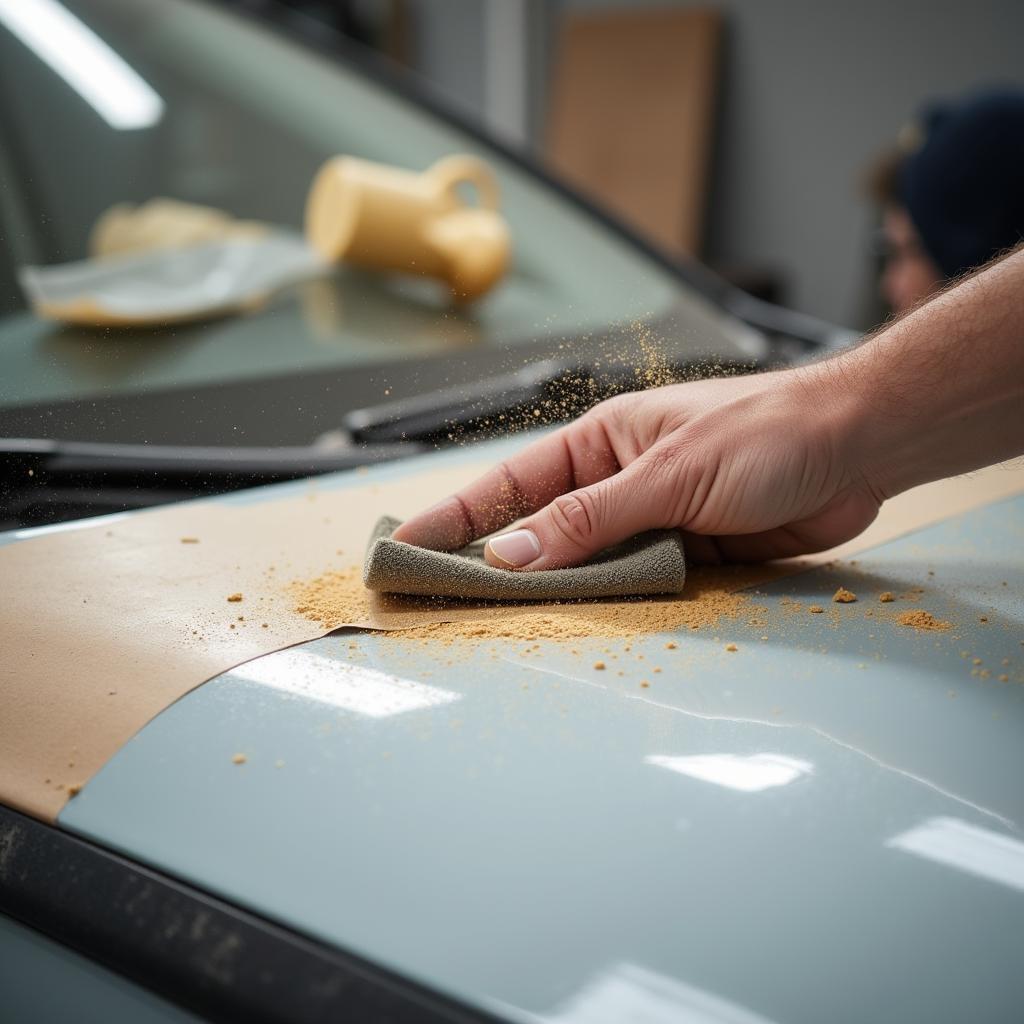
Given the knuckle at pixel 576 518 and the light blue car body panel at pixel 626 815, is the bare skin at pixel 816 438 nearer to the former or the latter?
the knuckle at pixel 576 518

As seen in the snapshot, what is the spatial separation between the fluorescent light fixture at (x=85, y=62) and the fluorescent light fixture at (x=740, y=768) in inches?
39.0

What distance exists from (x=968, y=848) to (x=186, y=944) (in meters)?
0.33

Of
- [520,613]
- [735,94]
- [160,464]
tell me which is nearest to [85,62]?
[160,464]

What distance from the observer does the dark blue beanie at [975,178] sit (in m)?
1.84

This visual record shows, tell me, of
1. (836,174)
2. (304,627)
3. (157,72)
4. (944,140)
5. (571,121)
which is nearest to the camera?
(304,627)

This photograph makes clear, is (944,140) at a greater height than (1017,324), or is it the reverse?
(944,140)

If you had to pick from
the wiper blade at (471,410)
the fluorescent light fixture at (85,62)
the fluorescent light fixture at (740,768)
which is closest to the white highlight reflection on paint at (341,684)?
the fluorescent light fixture at (740,768)

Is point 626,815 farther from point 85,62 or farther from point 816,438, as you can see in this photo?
point 85,62

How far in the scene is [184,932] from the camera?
46 cm

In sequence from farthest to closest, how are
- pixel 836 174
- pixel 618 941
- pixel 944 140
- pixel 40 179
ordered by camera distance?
pixel 836 174, pixel 944 140, pixel 40 179, pixel 618 941

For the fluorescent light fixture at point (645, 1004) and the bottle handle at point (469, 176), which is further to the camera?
the bottle handle at point (469, 176)

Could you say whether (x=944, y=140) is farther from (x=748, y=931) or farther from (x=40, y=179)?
(x=748, y=931)

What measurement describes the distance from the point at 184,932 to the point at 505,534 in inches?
13.3

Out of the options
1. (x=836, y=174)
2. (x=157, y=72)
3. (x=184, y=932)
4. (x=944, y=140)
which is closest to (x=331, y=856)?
(x=184, y=932)
